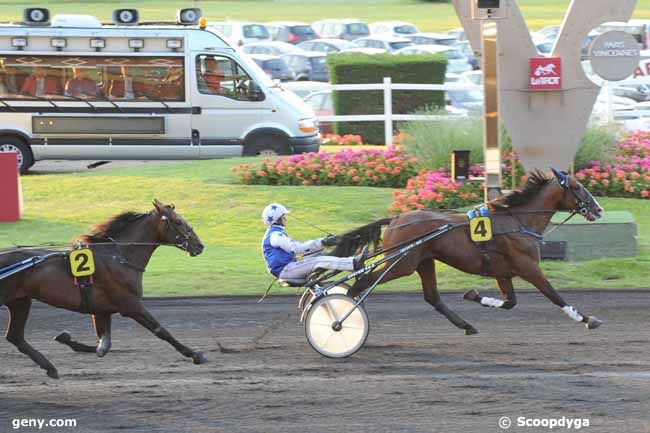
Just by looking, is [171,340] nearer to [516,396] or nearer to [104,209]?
[516,396]

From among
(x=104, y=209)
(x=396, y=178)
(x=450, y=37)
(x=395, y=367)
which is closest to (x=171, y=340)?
(x=395, y=367)

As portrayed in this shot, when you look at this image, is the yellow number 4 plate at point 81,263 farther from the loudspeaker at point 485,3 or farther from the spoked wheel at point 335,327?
the loudspeaker at point 485,3

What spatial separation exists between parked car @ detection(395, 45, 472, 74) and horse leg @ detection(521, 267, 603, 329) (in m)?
28.5

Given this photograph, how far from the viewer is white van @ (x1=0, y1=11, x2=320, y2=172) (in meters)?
20.1

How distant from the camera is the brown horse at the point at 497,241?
948 cm

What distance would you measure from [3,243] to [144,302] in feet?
11.9

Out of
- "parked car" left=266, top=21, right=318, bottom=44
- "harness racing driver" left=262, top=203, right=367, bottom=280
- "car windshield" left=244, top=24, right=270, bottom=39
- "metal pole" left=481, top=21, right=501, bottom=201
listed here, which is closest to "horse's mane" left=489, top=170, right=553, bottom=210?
A: "harness racing driver" left=262, top=203, right=367, bottom=280

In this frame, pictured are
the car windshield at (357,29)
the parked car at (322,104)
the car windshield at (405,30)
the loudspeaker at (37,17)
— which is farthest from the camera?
the car windshield at (357,29)

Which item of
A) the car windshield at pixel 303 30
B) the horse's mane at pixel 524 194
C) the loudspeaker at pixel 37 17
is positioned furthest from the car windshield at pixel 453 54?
the horse's mane at pixel 524 194

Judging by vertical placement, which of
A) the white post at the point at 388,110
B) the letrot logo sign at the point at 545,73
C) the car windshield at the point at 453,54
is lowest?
the white post at the point at 388,110

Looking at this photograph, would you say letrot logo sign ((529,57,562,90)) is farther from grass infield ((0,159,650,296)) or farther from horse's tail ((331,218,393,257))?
A: horse's tail ((331,218,393,257))

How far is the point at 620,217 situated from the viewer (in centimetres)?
1328

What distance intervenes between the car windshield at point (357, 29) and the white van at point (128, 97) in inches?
1125

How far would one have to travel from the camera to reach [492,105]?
1272 centimetres
